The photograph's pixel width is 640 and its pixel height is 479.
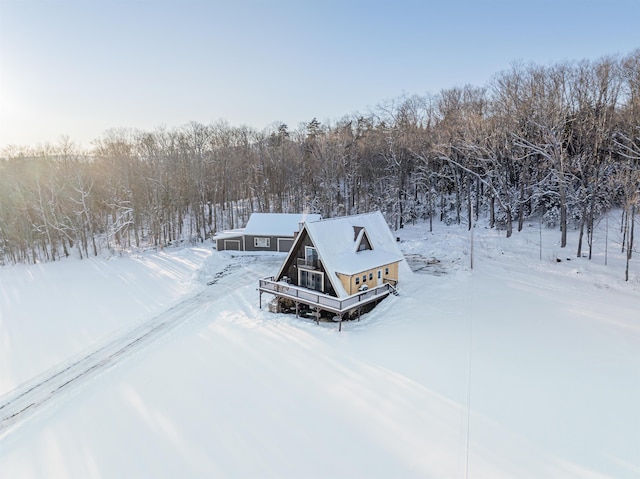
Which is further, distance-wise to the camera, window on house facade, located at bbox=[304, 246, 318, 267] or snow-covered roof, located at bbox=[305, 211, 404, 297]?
window on house facade, located at bbox=[304, 246, 318, 267]

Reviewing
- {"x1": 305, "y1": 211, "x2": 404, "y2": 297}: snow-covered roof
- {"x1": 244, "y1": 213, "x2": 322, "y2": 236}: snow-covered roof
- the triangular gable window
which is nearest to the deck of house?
{"x1": 305, "y1": 211, "x2": 404, "y2": 297}: snow-covered roof

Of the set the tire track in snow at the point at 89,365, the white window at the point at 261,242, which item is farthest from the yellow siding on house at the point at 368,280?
the white window at the point at 261,242


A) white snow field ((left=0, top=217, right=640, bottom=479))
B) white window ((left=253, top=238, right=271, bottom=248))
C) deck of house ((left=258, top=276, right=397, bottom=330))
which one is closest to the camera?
white snow field ((left=0, top=217, right=640, bottom=479))

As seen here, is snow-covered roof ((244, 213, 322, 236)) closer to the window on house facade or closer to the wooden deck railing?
the window on house facade

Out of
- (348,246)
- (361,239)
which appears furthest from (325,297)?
(361,239)

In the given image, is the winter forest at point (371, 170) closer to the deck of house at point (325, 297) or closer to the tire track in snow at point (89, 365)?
the deck of house at point (325, 297)

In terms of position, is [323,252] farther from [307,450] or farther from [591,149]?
[591,149]
